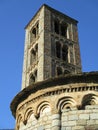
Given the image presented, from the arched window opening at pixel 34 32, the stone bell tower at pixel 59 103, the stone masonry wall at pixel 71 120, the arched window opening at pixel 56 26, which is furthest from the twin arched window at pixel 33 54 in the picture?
the stone masonry wall at pixel 71 120

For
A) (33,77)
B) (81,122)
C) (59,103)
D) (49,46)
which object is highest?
(49,46)

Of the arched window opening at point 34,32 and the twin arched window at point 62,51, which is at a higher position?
the arched window opening at point 34,32

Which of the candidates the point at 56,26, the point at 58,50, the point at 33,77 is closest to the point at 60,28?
the point at 56,26

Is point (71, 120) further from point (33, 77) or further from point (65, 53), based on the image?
point (65, 53)

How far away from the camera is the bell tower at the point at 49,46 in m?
31.3

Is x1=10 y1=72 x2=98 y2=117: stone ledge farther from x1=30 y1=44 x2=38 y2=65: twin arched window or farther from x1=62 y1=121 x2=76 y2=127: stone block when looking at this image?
x1=30 y1=44 x2=38 y2=65: twin arched window

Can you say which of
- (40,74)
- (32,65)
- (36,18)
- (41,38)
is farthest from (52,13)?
(40,74)

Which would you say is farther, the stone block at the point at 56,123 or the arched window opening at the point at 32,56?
the arched window opening at the point at 32,56

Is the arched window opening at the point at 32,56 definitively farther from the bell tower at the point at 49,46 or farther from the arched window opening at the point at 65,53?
the arched window opening at the point at 65,53

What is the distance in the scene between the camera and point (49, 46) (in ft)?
107

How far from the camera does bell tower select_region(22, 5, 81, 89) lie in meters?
31.3

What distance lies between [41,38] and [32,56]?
3036 millimetres

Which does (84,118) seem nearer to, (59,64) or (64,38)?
(59,64)

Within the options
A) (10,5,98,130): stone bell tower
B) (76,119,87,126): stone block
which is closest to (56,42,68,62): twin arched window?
(10,5,98,130): stone bell tower
